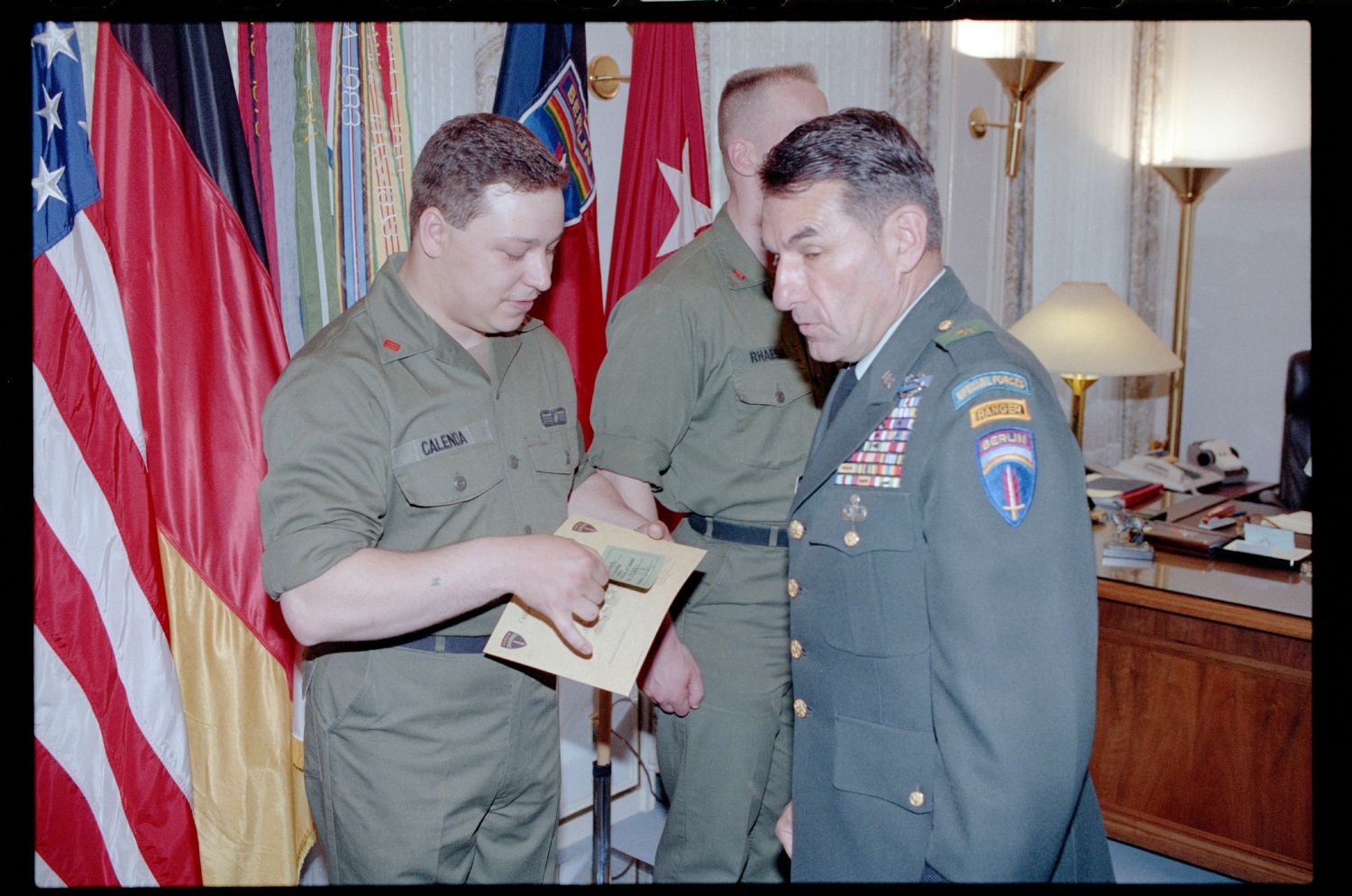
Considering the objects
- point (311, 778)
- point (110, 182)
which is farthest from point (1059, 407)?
point (110, 182)

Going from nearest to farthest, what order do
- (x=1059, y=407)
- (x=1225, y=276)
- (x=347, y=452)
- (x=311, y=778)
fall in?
(x=1059, y=407), (x=347, y=452), (x=311, y=778), (x=1225, y=276)

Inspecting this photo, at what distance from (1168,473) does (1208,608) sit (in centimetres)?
141

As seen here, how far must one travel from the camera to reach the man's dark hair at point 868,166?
1.32 metres

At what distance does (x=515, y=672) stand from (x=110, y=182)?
1.08 meters

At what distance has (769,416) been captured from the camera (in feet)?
6.86

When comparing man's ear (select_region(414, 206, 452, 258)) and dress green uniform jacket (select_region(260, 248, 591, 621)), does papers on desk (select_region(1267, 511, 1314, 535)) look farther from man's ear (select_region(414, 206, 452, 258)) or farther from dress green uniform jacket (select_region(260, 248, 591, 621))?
man's ear (select_region(414, 206, 452, 258))

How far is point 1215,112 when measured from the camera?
5.77 meters

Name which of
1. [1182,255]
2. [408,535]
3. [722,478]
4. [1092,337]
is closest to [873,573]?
[408,535]

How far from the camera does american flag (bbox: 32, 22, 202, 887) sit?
1.80 m

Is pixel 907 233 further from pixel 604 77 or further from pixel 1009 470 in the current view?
pixel 604 77

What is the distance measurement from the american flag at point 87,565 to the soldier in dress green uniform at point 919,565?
3.85 ft

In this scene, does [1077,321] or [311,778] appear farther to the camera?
[1077,321]

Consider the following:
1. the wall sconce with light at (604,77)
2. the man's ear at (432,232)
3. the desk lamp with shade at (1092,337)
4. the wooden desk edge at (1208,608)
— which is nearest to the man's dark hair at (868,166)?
the man's ear at (432,232)

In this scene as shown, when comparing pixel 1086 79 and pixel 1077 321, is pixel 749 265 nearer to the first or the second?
pixel 1077 321
